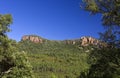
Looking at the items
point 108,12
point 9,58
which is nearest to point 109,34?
point 108,12

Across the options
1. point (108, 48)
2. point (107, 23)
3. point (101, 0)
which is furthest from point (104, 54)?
point (101, 0)

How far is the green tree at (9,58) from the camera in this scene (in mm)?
31984

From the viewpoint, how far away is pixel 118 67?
23.3 meters

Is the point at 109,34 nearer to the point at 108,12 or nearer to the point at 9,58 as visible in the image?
the point at 108,12

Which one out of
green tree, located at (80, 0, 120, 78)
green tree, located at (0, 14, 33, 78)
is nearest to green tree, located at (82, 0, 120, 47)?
green tree, located at (80, 0, 120, 78)

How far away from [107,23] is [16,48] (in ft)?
42.7

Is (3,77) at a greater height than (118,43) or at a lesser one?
lesser

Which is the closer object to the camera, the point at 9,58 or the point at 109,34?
the point at 109,34

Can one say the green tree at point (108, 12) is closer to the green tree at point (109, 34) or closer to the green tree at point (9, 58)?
the green tree at point (109, 34)

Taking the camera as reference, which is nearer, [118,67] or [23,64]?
[118,67]

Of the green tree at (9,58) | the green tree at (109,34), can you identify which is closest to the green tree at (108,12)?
the green tree at (109,34)

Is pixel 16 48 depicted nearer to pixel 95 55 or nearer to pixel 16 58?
pixel 16 58

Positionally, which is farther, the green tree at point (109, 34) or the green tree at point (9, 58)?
the green tree at point (9, 58)

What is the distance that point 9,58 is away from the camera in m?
32.6
